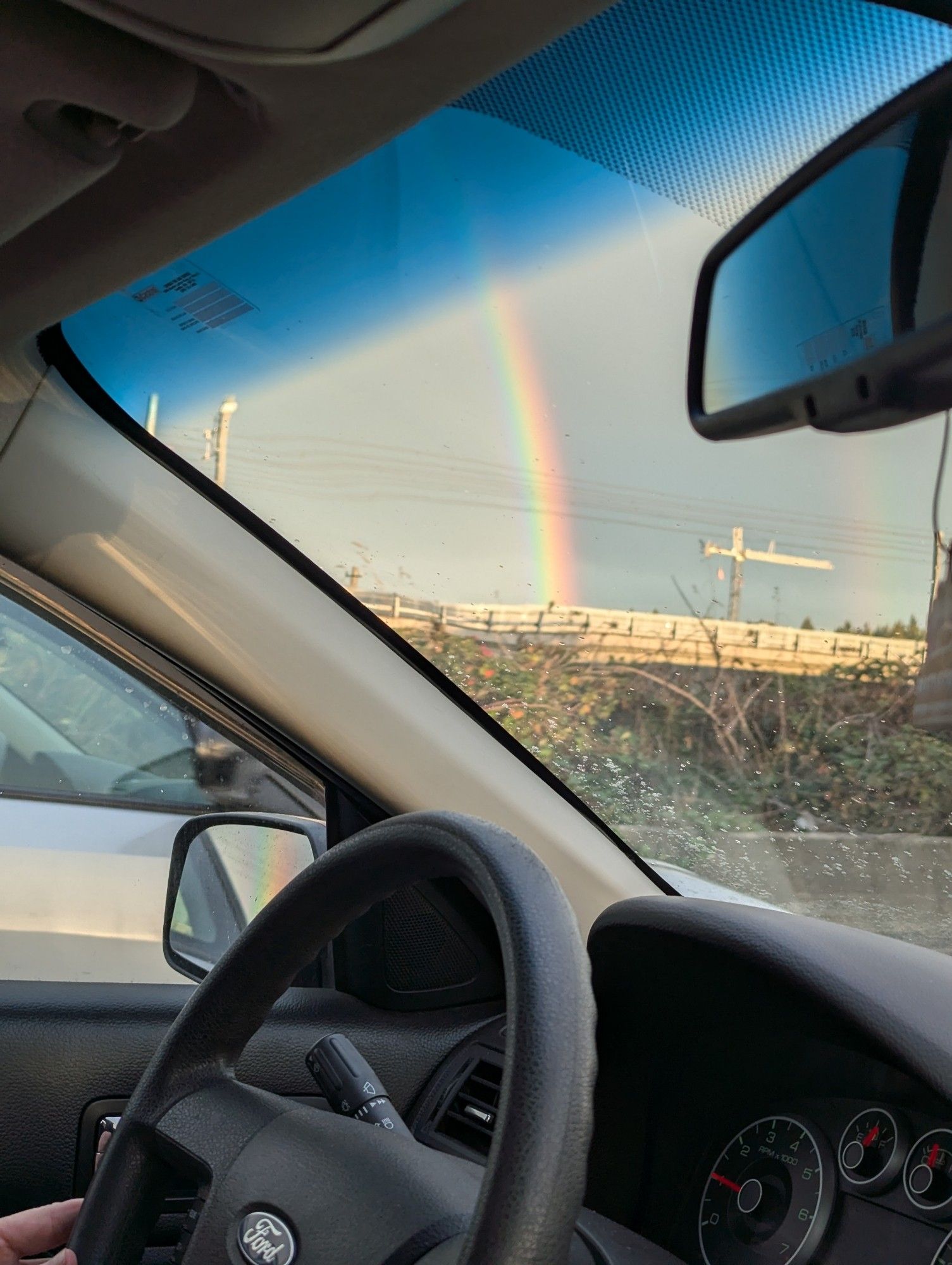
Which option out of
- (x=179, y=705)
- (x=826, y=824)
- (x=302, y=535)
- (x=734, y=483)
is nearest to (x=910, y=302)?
(x=734, y=483)

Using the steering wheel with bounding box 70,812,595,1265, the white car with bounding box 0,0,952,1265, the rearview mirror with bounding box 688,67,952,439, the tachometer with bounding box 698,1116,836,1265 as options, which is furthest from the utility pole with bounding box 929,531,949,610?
the steering wheel with bounding box 70,812,595,1265

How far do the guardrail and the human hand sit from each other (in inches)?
47.7

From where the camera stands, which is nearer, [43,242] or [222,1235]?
[222,1235]

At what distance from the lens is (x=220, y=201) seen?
5.19 ft

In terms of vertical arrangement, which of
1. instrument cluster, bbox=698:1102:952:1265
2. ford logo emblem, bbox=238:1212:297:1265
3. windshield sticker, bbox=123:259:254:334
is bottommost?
instrument cluster, bbox=698:1102:952:1265

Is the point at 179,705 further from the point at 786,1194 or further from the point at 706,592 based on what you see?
the point at 786,1194

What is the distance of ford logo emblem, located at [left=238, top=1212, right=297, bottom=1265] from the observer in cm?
115

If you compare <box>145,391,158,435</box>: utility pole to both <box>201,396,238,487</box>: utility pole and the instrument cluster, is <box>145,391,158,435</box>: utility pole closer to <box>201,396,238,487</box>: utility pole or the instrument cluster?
<box>201,396,238,487</box>: utility pole

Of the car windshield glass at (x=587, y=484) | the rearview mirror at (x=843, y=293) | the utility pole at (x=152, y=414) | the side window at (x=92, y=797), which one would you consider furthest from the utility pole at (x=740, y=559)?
the utility pole at (x=152, y=414)

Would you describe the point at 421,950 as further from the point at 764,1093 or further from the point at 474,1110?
the point at 764,1093

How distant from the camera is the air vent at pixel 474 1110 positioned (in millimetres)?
2096

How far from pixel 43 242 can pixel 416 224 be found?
0.68 m

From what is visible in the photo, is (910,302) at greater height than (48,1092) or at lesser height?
greater

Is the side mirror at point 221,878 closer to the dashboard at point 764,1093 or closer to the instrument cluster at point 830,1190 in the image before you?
the dashboard at point 764,1093
